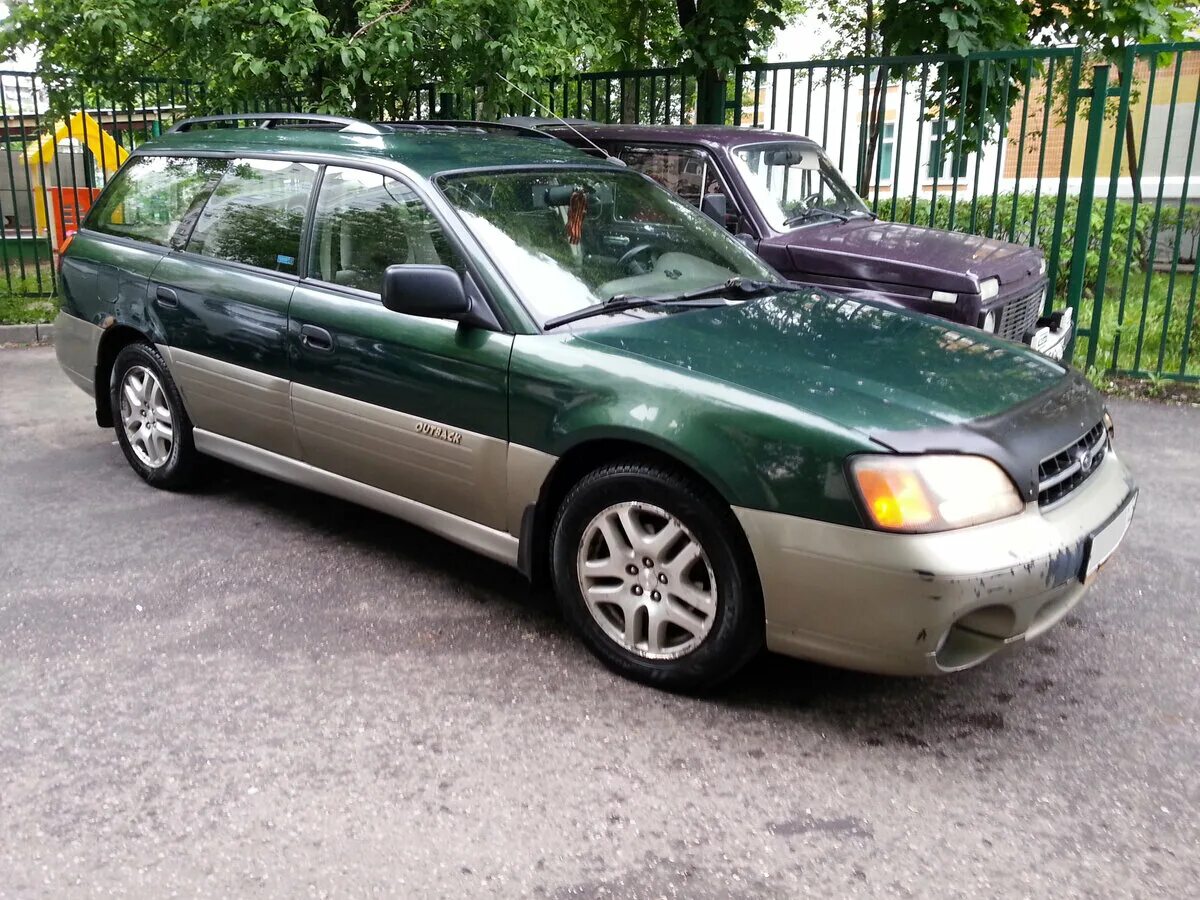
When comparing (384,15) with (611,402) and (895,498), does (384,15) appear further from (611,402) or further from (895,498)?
(895,498)

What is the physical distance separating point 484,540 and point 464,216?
3.80 ft

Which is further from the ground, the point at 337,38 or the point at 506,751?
the point at 337,38

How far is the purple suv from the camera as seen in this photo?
6230 millimetres

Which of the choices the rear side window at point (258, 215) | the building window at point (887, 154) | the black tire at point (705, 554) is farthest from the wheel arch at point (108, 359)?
the building window at point (887, 154)

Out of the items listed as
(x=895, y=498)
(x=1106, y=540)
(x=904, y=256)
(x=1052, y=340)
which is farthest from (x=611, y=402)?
(x=1052, y=340)

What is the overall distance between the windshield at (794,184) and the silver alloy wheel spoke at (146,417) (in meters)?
3.62

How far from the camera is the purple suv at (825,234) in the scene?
6230mm

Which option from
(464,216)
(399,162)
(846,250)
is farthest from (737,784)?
(846,250)

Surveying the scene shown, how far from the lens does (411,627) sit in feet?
12.9

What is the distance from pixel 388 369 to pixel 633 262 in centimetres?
100

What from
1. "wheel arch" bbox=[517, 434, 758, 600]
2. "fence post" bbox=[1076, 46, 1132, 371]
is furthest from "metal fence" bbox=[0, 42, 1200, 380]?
"wheel arch" bbox=[517, 434, 758, 600]

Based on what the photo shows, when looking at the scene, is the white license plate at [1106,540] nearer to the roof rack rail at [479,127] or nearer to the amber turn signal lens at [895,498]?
the amber turn signal lens at [895,498]

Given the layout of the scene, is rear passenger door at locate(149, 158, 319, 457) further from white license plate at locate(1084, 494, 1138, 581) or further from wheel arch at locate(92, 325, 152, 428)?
white license plate at locate(1084, 494, 1138, 581)

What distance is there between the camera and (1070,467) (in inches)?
130
